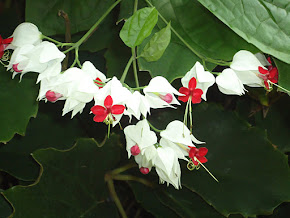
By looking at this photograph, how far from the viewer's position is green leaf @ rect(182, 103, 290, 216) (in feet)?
2.28

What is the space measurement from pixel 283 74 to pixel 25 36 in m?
0.33

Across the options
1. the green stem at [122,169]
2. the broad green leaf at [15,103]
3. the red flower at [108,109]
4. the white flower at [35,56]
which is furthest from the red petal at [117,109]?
the green stem at [122,169]

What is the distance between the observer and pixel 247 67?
0.54 meters

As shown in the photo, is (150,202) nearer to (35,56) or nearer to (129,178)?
(129,178)

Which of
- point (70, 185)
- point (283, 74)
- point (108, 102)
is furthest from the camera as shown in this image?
point (70, 185)

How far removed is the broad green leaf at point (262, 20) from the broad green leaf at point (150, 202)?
33cm

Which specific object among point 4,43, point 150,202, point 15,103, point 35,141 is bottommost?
point 150,202

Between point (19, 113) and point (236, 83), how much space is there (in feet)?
1.01

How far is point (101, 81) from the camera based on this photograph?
1.74 ft

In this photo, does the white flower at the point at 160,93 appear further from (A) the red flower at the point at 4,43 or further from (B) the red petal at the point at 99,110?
(A) the red flower at the point at 4,43

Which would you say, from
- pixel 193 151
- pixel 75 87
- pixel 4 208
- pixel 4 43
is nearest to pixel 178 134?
pixel 193 151

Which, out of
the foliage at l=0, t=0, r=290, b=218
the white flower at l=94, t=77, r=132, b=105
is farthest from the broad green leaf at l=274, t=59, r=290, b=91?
the white flower at l=94, t=77, r=132, b=105

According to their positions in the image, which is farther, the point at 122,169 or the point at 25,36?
the point at 122,169

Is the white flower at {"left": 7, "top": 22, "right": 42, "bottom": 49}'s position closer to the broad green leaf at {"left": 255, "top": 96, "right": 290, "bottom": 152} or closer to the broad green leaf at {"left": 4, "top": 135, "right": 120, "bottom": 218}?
the broad green leaf at {"left": 4, "top": 135, "right": 120, "bottom": 218}
